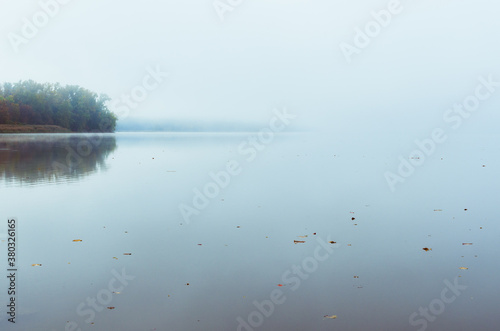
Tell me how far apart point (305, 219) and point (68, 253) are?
510 cm

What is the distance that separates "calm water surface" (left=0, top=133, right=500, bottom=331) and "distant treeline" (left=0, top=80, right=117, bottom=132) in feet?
339

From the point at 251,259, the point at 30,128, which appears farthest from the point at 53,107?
the point at 251,259

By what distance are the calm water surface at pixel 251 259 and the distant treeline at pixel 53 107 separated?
103300 mm

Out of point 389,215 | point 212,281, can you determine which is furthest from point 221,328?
point 389,215

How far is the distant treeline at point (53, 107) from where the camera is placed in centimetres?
10625

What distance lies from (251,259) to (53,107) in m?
121

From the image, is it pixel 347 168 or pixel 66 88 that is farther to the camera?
pixel 66 88

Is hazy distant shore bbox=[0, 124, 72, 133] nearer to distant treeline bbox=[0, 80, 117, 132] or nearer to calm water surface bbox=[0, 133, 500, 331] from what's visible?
distant treeline bbox=[0, 80, 117, 132]

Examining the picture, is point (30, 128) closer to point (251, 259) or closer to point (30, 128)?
point (30, 128)

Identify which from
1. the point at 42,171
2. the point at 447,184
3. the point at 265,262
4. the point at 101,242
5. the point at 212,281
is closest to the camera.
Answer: the point at 212,281

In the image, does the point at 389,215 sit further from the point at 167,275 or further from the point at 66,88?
the point at 66,88

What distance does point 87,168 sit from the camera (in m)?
21.6

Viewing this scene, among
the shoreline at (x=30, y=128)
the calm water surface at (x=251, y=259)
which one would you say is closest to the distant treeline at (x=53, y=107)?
the shoreline at (x=30, y=128)

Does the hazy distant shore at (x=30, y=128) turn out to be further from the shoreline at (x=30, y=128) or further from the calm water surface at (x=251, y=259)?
the calm water surface at (x=251, y=259)
